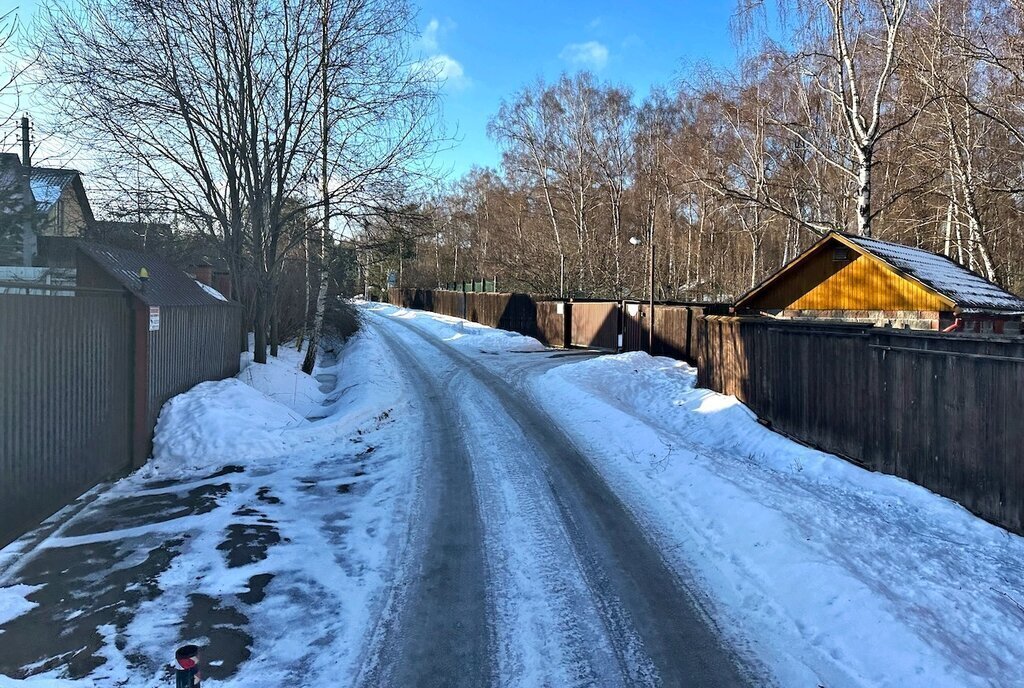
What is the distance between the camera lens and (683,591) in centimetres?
488

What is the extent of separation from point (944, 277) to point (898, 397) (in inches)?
294

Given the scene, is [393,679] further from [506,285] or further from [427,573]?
[506,285]

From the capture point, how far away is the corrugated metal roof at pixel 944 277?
12.1 meters

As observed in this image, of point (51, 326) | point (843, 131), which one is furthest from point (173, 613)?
point (843, 131)

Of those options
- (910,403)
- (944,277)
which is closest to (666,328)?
(944,277)

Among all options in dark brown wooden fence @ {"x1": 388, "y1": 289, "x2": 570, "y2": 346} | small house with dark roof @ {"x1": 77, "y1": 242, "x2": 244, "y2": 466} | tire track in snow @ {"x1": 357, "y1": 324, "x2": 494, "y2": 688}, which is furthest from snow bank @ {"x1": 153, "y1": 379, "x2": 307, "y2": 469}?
dark brown wooden fence @ {"x1": 388, "y1": 289, "x2": 570, "y2": 346}

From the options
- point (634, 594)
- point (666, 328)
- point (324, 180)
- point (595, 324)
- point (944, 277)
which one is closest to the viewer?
point (634, 594)

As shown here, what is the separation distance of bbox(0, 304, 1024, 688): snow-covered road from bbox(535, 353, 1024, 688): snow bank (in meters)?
0.02

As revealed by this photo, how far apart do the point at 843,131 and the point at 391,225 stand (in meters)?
17.7

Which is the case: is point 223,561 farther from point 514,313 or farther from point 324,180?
point 514,313

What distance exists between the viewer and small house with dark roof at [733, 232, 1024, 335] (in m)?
12.1

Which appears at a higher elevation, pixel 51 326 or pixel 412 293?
pixel 412 293

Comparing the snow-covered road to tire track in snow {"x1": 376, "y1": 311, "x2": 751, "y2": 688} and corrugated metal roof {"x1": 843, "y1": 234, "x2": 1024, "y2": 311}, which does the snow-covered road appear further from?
corrugated metal roof {"x1": 843, "y1": 234, "x2": 1024, "y2": 311}

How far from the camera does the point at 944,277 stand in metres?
13.0
